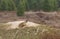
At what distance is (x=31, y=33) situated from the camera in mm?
5168

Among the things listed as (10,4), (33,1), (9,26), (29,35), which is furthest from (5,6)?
(29,35)

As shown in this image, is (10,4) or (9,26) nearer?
(9,26)

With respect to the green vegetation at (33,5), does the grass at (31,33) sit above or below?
above

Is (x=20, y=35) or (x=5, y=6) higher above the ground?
(x=20, y=35)

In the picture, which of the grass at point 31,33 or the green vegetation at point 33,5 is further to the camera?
the green vegetation at point 33,5

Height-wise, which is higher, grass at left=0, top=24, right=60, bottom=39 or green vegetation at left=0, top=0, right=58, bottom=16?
grass at left=0, top=24, right=60, bottom=39

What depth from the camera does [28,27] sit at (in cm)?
561

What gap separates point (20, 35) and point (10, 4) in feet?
28.5

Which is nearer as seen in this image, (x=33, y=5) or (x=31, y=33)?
(x=31, y=33)

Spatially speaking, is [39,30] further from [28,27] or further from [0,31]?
[0,31]

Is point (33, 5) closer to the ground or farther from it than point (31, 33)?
closer to the ground

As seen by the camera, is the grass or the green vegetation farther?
the green vegetation

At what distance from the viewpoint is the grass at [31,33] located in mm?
5125

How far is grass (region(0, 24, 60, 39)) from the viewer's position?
5125mm
